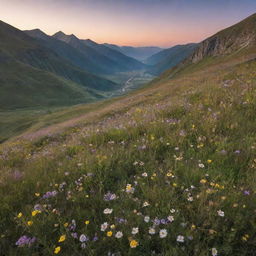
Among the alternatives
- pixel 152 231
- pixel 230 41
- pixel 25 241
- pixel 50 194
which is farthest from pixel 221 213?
pixel 230 41

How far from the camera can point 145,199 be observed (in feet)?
9.25

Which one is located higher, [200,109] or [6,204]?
[200,109]

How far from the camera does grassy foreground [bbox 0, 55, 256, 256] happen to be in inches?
89.6

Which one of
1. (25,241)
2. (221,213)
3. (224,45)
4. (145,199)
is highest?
(224,45)

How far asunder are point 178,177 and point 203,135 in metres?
1.78

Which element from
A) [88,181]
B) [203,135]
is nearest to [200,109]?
[203,135]

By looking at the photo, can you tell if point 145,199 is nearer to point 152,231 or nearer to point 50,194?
point 152,231

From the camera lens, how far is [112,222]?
2.53m

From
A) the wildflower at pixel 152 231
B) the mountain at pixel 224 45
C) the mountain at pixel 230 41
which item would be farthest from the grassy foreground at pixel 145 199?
the mountain at pixel 230 41

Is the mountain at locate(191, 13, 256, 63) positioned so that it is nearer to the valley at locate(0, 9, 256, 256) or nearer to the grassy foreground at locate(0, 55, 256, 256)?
the valley at locate(0, 9, 256, 256)

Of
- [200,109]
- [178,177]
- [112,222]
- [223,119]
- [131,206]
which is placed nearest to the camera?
[112,222]

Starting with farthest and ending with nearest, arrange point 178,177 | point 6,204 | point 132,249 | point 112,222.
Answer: point 178,177 < point 6,204 < point 112,222 < point 132,249

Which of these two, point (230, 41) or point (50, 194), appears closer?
point (50, 194)

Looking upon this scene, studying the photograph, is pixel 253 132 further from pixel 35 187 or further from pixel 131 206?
pixel 35 187
